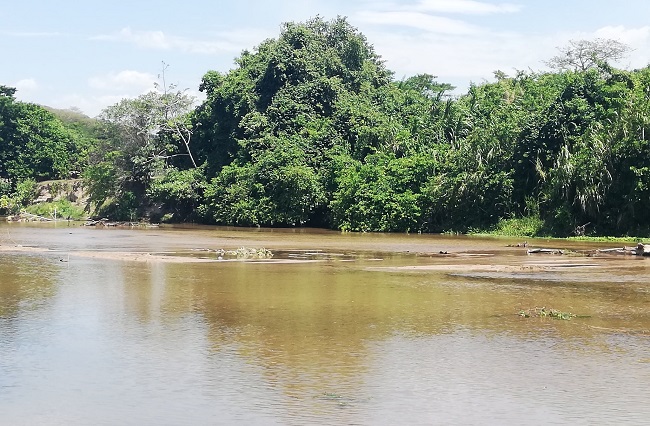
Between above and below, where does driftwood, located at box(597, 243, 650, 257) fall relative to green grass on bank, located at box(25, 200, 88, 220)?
below

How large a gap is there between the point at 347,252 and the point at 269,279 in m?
9.54

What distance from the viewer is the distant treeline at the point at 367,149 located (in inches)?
1496

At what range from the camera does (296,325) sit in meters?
14.1

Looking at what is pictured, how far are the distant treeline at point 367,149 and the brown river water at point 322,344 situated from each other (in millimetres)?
13834

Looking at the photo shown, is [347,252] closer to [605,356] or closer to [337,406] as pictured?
[605,356]

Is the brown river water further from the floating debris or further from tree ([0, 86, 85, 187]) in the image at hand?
tree ([0, 86, 85, 187])

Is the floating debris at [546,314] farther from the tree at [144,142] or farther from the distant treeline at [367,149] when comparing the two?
the tree at [144,142]

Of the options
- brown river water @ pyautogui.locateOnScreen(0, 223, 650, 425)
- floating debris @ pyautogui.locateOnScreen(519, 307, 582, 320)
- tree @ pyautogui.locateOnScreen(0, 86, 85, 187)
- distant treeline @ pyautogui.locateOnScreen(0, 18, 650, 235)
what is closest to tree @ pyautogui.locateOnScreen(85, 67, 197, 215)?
distant treeline @ pyautogui.locateOnScreen(0, 18, 650, 235)

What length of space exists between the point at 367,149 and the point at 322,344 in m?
38.1

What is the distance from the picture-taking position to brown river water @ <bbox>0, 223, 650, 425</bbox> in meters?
9.13

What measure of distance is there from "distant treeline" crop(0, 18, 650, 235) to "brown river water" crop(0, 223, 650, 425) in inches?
545

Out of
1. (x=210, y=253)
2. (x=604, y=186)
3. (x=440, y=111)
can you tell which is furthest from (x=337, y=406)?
(x=440, y=111)

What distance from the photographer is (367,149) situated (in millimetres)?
50000

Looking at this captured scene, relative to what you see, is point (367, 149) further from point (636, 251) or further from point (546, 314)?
point (546, 314)
